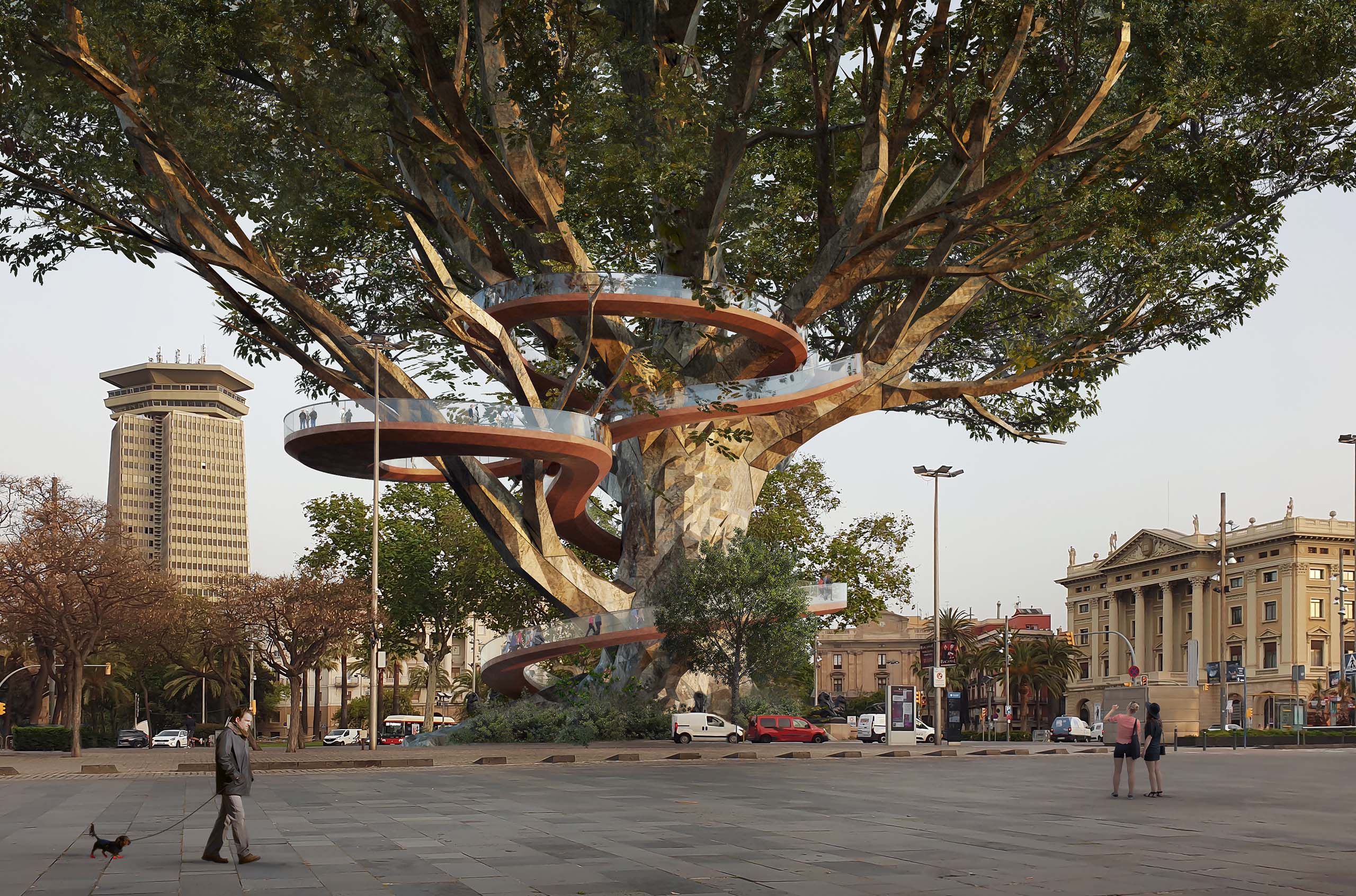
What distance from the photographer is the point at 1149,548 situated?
12756cm

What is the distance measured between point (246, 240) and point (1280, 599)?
9688cm

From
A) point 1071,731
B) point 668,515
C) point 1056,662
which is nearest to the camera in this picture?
point 668,515

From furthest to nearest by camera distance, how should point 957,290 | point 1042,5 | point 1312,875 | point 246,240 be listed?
point 957,290, point 246,240, point 1042,5, point 1312,875

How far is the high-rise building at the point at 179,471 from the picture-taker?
190000 mm

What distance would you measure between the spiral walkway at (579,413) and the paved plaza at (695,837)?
12894 millimetres

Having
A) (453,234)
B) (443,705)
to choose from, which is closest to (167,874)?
(453,234)

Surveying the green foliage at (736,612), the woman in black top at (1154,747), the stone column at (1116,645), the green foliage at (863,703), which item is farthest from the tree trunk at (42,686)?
the stone column at (1116,645)

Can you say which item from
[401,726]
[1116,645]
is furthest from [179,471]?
[1116,645]

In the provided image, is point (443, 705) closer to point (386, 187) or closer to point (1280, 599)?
point (1280, 599)

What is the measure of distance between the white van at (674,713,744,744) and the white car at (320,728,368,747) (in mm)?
48794

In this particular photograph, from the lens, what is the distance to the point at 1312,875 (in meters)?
10.5

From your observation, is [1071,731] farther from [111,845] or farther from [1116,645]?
Result: [1116,645]

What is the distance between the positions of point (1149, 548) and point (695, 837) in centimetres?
12242

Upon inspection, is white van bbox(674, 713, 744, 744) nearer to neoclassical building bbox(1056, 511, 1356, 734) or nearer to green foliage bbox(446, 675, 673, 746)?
green foliage bbox(446, 675, 673, 746)
